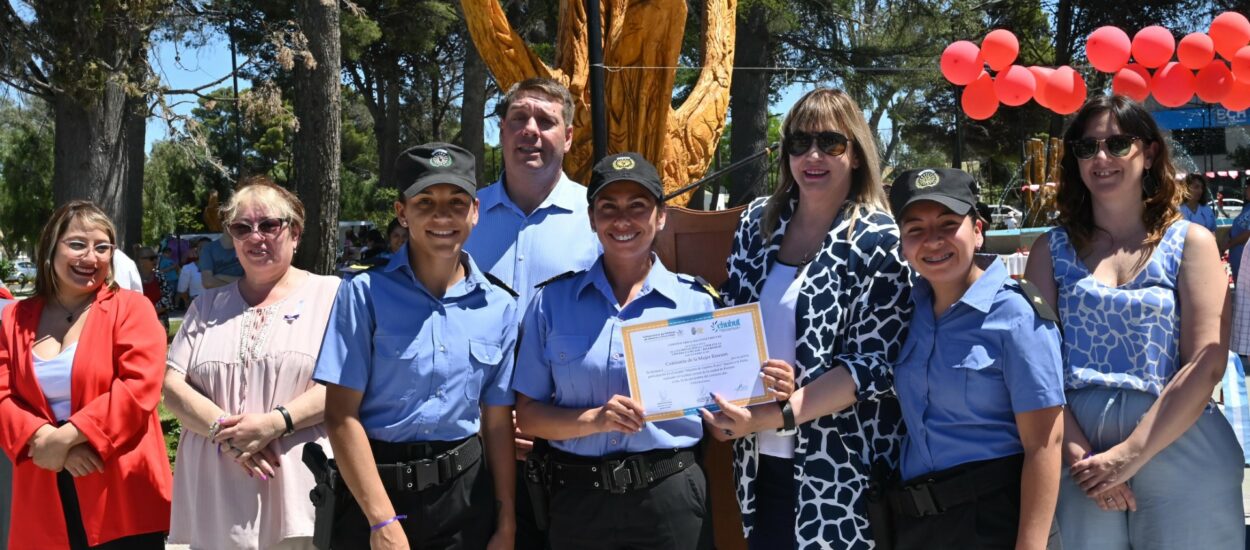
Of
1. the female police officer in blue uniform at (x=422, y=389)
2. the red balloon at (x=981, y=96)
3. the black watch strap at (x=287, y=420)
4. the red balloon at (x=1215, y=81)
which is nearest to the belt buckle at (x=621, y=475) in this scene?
the female police officer in blue uniform at (x=422, y=389)

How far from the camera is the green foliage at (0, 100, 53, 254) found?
35094 mm

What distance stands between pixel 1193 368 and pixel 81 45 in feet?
35.1

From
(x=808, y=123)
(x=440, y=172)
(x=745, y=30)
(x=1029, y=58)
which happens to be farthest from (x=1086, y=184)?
(x=1029, y=58)

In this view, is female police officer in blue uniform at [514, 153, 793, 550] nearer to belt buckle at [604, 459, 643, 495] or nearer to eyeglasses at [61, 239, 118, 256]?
belt buckle at [604, 459, 643, 495]

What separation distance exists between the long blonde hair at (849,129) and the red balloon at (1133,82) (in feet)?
31.3

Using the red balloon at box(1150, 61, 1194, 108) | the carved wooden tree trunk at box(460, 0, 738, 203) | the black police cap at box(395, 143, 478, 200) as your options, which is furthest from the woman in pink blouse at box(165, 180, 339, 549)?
the red balloon at box(1150, 61, 1194, 108)

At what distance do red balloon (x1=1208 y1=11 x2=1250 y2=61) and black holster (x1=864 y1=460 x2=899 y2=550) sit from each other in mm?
9528

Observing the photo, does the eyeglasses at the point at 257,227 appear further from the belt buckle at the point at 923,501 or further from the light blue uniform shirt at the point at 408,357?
the belt buckle at the point at 923,501

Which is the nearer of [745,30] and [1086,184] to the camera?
[1086,184]

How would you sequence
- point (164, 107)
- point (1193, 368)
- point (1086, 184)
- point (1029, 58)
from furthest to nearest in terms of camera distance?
point (1029, 58), point (164, 107), point (1086, 184), point (1193, 368)

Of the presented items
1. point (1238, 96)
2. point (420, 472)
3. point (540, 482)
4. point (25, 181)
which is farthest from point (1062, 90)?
point (25, 181)

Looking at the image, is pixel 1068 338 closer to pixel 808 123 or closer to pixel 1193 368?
pixel 1193 368

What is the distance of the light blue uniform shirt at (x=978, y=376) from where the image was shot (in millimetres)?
2584

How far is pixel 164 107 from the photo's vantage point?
11.9 metres
